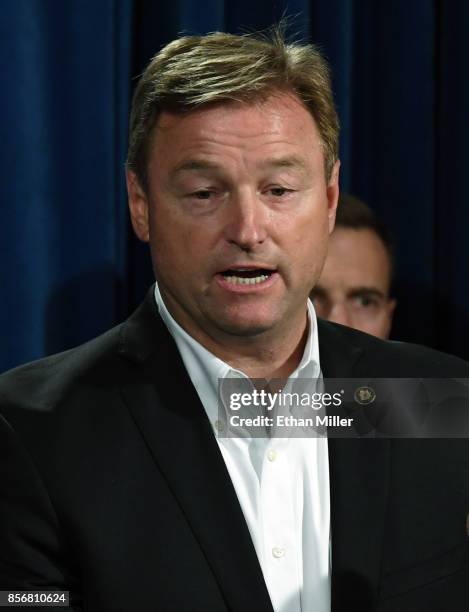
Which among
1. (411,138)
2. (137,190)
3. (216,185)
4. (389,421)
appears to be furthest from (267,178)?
(411,138)

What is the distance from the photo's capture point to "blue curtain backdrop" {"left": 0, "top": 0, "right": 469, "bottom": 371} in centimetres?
137

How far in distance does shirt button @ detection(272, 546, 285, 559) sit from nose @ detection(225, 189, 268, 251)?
262mm

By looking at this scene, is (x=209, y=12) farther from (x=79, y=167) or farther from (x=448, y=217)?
(x=448, y=217)

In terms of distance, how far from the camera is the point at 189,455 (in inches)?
36.9

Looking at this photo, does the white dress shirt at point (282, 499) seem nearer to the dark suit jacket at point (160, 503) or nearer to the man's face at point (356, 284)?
the dark suit jacket at point (160, 503)

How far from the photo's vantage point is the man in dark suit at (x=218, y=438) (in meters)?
0.91

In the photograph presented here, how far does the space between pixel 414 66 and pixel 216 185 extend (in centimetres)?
77

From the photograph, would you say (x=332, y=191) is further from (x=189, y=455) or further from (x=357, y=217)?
(x=357, y=217)

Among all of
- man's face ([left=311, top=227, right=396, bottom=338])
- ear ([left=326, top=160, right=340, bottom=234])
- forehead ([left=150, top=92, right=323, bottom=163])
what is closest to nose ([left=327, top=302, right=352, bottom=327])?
man's face ([left=311, top=227, right=396, bottom=338])

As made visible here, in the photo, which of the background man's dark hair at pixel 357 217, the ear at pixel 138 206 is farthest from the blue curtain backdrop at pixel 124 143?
the ear at pixel 138 206

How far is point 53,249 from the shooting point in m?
1.40

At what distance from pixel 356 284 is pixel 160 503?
73cm

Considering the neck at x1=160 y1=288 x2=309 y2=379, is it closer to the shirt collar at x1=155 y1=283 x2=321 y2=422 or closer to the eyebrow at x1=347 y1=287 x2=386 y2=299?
the shirt collar at x1=155 y1=283 x2=321 y2=422

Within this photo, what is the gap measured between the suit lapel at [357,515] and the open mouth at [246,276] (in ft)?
0.53
